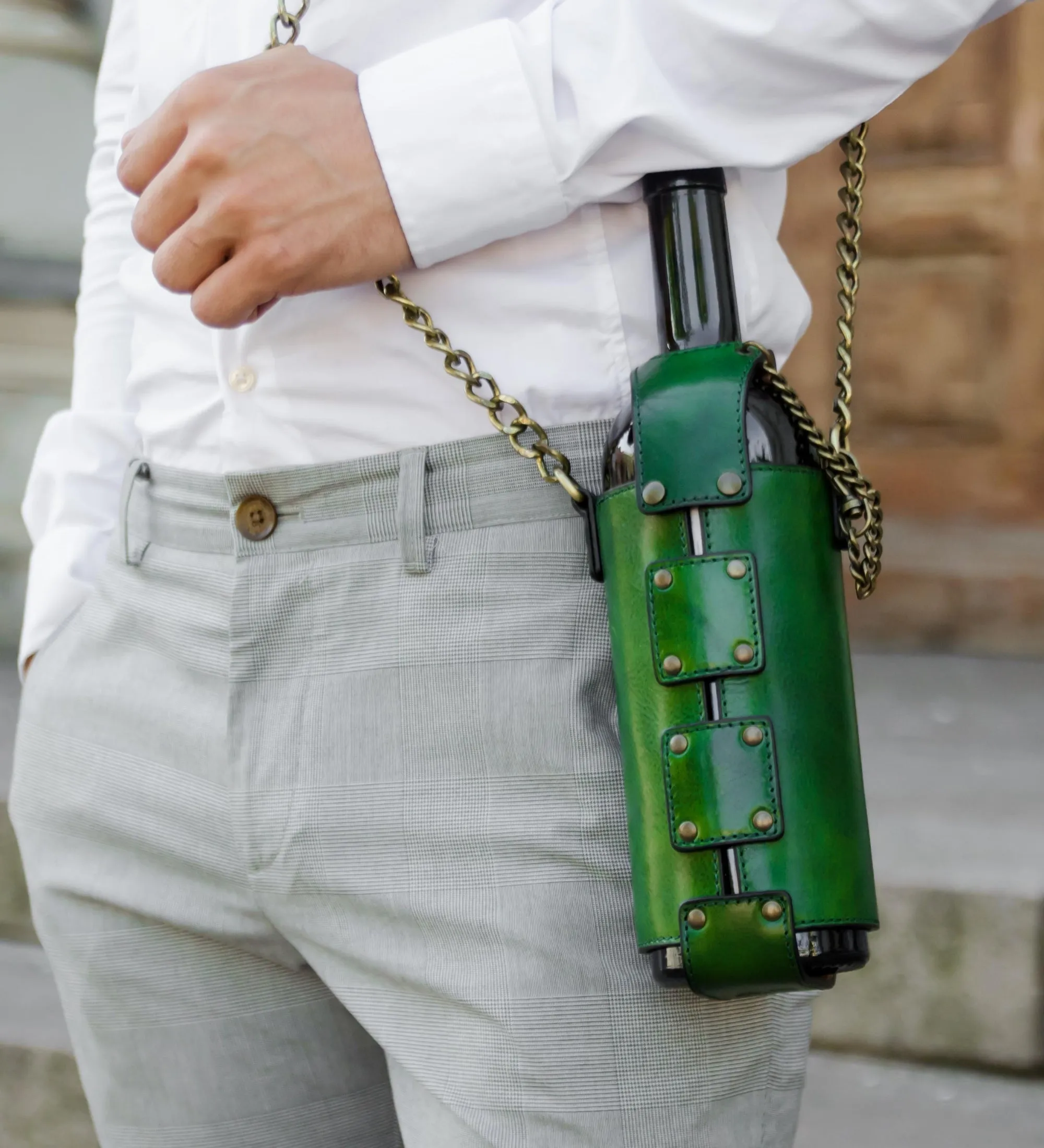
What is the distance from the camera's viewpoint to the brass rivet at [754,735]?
2.04ft

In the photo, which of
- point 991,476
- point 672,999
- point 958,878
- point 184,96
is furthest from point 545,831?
point 991,476

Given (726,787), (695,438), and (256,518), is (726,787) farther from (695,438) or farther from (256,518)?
(256,518)

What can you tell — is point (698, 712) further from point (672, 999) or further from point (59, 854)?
point (59, 854)

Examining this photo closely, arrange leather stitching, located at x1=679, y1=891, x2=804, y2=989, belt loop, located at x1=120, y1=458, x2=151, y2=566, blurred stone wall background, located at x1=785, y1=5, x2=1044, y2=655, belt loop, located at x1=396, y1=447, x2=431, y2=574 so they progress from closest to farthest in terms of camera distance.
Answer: leather stitching, located at x1=679, y1=891, x2=804, y2=989, belt loop, located at x1=396, y1=447, x2=431, y2=574, belt loop, located at x1=120, y1=458, x2=151, y2=566, blurred stone wall background, located at x1=785, y1=5, x2=1044, y2=655

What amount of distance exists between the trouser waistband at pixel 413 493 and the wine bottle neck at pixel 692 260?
0.25 ft

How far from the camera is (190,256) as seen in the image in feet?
2.30

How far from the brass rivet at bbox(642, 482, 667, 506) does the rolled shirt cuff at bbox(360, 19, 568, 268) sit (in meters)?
0.16

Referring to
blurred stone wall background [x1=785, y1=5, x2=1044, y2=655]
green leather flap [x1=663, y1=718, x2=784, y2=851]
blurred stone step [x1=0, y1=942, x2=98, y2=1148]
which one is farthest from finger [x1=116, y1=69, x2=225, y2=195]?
blurred stone wall background [x1=785, y1=5, x2=1044, y2=655]

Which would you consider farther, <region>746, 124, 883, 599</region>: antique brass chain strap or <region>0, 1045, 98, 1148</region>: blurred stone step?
<region>0, 1045, 98, 1148</region>: blurred stone step

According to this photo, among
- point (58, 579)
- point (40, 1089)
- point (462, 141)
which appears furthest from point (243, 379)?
point (40, 1089)

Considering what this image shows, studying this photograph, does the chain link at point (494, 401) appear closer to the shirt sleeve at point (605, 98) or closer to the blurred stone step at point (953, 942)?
the shirt sleeve at point (605, 98)

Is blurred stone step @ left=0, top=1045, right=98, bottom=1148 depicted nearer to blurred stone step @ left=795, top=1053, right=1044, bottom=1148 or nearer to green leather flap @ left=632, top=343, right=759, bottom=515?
blurred stone step @ left=795, top=1053, right=1044, bottom=1148

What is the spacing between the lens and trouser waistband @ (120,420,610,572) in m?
0.72

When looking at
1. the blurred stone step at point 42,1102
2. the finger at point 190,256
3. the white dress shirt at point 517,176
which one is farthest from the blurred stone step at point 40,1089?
the finger at point 190,256
